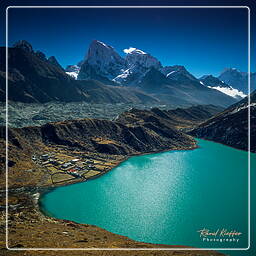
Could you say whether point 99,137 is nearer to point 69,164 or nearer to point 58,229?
point 69,164

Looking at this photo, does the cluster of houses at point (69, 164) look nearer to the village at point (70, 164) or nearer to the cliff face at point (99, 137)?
the village at point (70, 164)

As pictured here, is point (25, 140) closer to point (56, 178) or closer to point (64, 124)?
point (64, 124)

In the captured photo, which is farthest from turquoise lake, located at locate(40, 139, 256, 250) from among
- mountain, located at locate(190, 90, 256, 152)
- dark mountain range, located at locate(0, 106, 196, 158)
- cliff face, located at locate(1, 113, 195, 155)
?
mountain, located at locate(190, 90, 256, 152)

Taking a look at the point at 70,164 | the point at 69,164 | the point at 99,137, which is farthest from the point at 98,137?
→ the point at 69,164

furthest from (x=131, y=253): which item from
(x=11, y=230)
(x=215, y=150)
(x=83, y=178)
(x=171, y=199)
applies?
(x=215, y=150)

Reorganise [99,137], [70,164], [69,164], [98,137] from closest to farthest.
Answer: [69,164] → [70,164] → [98,137] → [99,137]

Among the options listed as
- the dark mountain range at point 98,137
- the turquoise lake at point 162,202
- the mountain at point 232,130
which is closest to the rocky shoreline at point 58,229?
the turquoise lake at point 162,202

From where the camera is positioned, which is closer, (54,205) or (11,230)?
(11,230)
